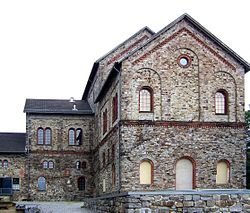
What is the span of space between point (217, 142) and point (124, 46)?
15.0 m

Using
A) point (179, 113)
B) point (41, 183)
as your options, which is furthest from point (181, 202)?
point (41, 183)

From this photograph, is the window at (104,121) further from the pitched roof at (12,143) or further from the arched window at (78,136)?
the pitched roof at (12,143)

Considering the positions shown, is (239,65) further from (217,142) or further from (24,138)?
(24,138)

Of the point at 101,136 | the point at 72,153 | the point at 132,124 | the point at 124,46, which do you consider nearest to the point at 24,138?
the point at 72,153

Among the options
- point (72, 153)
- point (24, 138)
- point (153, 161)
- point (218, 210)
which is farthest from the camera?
point (24, 138)

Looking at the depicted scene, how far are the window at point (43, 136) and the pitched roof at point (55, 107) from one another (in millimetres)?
1772

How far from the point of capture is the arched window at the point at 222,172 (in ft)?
111

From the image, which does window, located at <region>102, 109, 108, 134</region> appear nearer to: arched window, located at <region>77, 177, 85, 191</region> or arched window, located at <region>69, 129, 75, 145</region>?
arched window, located at <region>69, 129, 75, 145</region>

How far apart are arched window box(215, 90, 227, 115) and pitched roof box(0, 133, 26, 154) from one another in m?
24.1

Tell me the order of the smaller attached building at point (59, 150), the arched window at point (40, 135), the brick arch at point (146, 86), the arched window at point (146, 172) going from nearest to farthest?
the arched window at point (146, 172), the brick arch at point (146, 86), the smaller attached building at point (59, 150), the arched window at point (40, 135)

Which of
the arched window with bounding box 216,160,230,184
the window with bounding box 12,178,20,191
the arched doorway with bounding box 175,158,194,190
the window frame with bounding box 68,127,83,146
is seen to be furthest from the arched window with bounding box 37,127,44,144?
the arched window with bounding box 216,160,230,184

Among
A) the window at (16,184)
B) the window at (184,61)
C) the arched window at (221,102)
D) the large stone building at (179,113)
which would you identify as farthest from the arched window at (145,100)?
the window at (16,184)

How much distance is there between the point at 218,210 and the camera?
1557cm

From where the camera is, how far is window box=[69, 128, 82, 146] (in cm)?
5338
